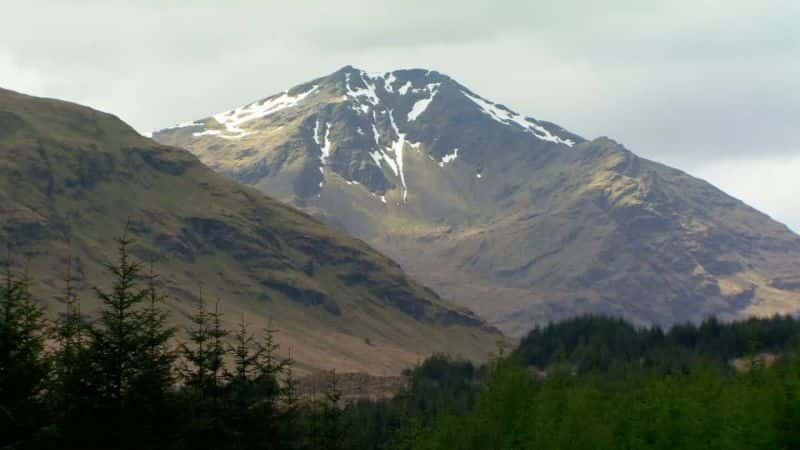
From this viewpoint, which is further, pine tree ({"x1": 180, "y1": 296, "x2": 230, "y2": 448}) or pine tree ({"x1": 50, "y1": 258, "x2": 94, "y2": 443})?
pine tree ({"x1": 180, "y1": 296, "x2": 230, "y2": 448})

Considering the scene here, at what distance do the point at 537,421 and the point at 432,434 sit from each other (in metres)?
23.8

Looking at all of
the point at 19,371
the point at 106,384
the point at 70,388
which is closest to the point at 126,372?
the point at 106,384

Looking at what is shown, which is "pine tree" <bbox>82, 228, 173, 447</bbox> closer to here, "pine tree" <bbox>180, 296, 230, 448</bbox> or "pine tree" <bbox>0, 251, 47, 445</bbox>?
"pine tree" <bbox>180, 296, 230, 448</bbox>

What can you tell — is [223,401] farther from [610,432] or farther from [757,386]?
[757,386]

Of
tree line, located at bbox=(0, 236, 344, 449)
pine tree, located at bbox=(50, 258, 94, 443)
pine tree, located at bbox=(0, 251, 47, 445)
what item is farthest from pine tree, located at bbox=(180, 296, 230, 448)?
pine tree, located at bbox=(0, 251, 47, 445)

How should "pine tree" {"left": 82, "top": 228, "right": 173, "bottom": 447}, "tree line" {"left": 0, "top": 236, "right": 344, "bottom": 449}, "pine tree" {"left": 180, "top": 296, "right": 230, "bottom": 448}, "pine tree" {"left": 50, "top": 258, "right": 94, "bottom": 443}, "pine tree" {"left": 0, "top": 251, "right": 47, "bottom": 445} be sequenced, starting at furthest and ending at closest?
"pine tree" {"left": 180, "top": 296, "right": 230, "bottom": 448} → "pine tree" {"left": 82, "top": 228, "right": 173, "bottom": 447} → "pine tree" {"left": 50, "top": 258, "right": 94, "bottom": 443} → "tree line" {"left": 0, "top": 236, "right": 344, "bottom": 449} → "pine tree" {"left": 0, "top": 251, "right": 47, "bottom": 445}

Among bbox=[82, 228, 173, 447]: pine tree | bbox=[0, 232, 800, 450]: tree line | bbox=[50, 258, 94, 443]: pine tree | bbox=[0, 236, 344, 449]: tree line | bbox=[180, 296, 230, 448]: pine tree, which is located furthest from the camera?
bbox=[180, 296, 230, 448]: pine tree

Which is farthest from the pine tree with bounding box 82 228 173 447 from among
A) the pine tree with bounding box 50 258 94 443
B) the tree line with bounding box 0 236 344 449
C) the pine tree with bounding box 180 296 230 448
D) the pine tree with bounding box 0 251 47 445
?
the pine tree with bounding box 0 251 47 445

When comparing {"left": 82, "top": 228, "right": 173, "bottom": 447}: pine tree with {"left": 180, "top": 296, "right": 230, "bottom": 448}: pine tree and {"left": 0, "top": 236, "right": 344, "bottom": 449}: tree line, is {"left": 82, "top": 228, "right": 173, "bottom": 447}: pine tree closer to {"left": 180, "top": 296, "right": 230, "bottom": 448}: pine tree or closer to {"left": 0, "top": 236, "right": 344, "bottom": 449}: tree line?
{"left": 0, "top": 236, "right": 344, "bottom": 449}: tree line

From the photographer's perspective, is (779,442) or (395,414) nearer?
(779,442)

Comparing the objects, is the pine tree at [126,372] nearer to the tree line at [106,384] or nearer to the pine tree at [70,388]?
the tree line at [106,384]

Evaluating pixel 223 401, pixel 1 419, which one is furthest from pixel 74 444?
pixel 223 401

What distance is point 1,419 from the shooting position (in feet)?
140

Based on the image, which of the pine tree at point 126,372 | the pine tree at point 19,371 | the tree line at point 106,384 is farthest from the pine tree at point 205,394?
the pine tree at point 19,371
